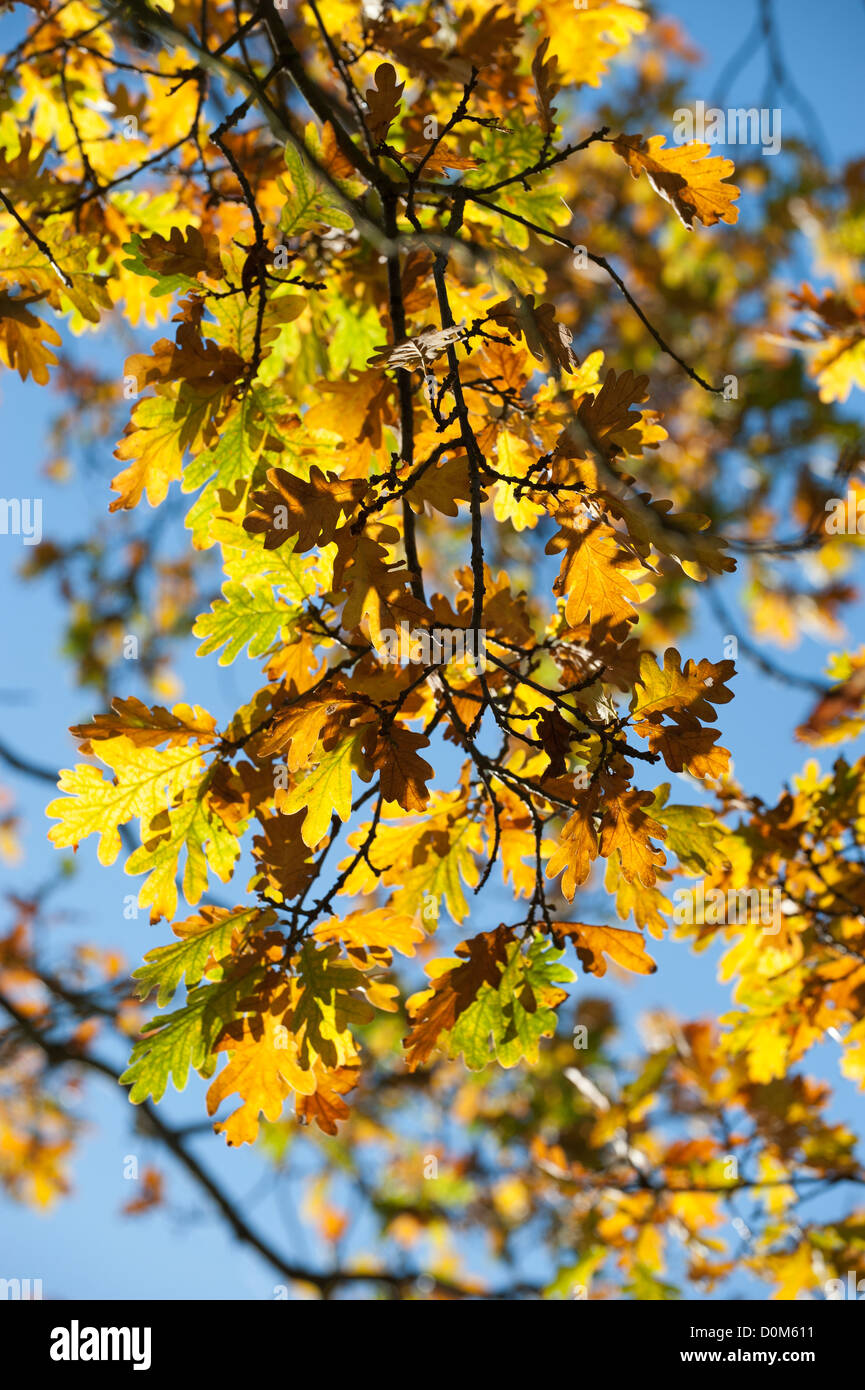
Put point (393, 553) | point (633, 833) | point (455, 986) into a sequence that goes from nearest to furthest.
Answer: point (633, 833)
point (455, 986)
point (393, 553)

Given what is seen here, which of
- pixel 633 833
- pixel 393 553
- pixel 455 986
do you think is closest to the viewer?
pixel 633 833

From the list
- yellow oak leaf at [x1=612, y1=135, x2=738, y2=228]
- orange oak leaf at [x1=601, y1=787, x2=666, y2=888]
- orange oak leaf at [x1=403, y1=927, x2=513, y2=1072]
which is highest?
yellow oak leaf at [x1=612, y1=135, x2=738, y2=228]

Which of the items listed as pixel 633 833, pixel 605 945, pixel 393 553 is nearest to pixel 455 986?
pixel 605 945

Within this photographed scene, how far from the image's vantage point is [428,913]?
5.81 feet

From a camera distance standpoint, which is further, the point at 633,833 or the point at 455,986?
the point at 455,986

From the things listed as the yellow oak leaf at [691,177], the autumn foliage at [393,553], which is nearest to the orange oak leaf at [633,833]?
the autumn foliage at [393,553]

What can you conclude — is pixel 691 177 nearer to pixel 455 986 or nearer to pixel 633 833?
pixel 633 833

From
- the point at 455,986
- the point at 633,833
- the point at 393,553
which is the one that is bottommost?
the point at 455,986

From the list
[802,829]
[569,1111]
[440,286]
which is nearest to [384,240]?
[440,286]

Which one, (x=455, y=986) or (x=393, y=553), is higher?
(x=393, y=553)

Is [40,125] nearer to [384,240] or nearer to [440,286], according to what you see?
[384,240]

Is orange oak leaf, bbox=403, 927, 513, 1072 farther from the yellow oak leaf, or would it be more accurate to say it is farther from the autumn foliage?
the yellow oak leaf

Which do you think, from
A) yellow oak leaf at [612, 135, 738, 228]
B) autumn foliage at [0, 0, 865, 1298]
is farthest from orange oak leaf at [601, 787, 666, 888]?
yellow oak leaf at [612, 135, 738, 228]
